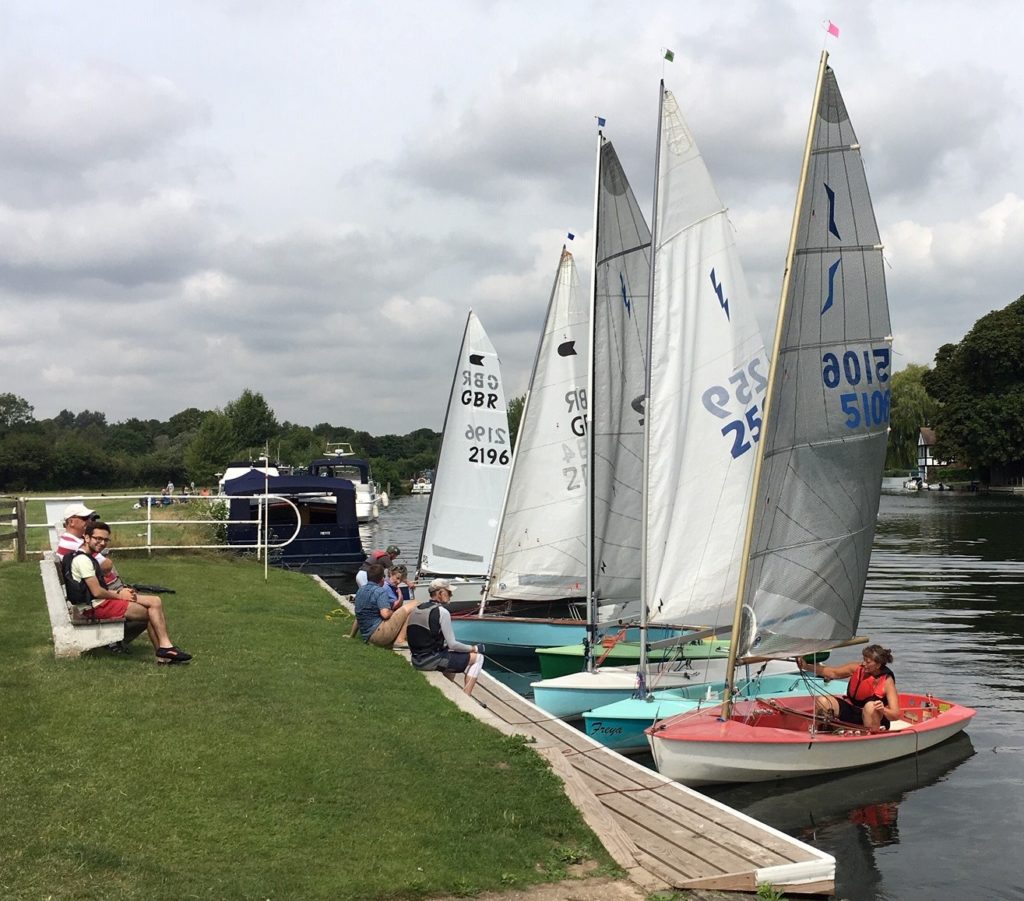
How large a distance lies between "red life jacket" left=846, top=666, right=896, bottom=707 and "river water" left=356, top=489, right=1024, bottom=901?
0.90 metres

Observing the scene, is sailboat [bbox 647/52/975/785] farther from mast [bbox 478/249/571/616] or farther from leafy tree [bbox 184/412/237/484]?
leafy tree [bbox 184/412/237/484]

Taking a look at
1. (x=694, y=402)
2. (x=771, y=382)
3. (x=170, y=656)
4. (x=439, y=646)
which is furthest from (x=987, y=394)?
(x=170, y=656)

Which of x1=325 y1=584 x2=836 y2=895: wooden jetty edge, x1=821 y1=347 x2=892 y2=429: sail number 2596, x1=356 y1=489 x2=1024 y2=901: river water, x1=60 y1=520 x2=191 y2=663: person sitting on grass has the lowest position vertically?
x1=356 y1=489 x2=1024 y2=901: river water

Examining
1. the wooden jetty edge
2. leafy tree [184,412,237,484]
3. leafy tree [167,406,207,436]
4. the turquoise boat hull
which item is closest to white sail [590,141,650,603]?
the turquoise boat hull

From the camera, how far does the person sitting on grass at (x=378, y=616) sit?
15742mm

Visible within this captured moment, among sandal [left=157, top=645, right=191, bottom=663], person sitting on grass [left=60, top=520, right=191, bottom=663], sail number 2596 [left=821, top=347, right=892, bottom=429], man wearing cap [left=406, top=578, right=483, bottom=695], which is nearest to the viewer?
person sitting on grass [left=60, top=520, right=191, bottom=663]

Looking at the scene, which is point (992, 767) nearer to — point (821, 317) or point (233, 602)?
point (821, 317)

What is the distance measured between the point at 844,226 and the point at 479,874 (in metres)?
9.17

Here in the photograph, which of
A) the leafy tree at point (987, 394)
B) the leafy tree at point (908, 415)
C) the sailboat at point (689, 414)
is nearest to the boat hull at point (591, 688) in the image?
the sailboat at point (689, 414)

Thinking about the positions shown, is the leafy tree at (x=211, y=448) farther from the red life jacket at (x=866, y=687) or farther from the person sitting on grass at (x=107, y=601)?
the red life jacket at (x=866, y=687)

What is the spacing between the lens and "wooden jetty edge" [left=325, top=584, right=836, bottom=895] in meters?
7.61

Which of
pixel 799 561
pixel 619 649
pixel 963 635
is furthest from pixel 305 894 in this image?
pixel 963 635

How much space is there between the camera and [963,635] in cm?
2527

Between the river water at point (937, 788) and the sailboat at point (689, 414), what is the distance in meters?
2.87
